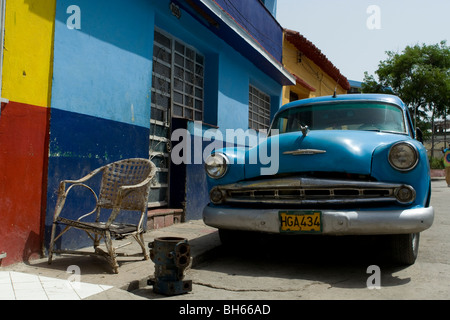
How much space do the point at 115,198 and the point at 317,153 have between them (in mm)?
2075

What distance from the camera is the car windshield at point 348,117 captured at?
15.1 ft

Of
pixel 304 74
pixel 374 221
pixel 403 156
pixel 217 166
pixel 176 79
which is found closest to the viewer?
pixel 374 221

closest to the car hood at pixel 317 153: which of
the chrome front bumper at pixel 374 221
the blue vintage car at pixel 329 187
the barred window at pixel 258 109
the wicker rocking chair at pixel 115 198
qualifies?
the blue vintage car at pixel 329 187

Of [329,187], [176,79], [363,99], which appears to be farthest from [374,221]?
[176,79]

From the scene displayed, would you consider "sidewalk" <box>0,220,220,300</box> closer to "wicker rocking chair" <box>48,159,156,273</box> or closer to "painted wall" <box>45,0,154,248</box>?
"wicker rocking chair" <box>48,159,156,273</box>

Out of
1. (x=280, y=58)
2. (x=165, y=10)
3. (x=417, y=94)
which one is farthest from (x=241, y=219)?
(x=417, y=94)

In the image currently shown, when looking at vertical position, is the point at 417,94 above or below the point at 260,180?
above

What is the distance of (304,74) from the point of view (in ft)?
44.5

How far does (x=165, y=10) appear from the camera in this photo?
6.02 meters

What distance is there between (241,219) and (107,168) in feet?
4.82

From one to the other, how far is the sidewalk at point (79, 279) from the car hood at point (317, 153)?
A: 3.88 ft

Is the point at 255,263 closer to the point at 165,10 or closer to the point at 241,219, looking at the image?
the point at 241,219

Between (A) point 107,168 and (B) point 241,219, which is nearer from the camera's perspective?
(B) point 241,219

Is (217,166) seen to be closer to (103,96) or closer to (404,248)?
(103,96)
